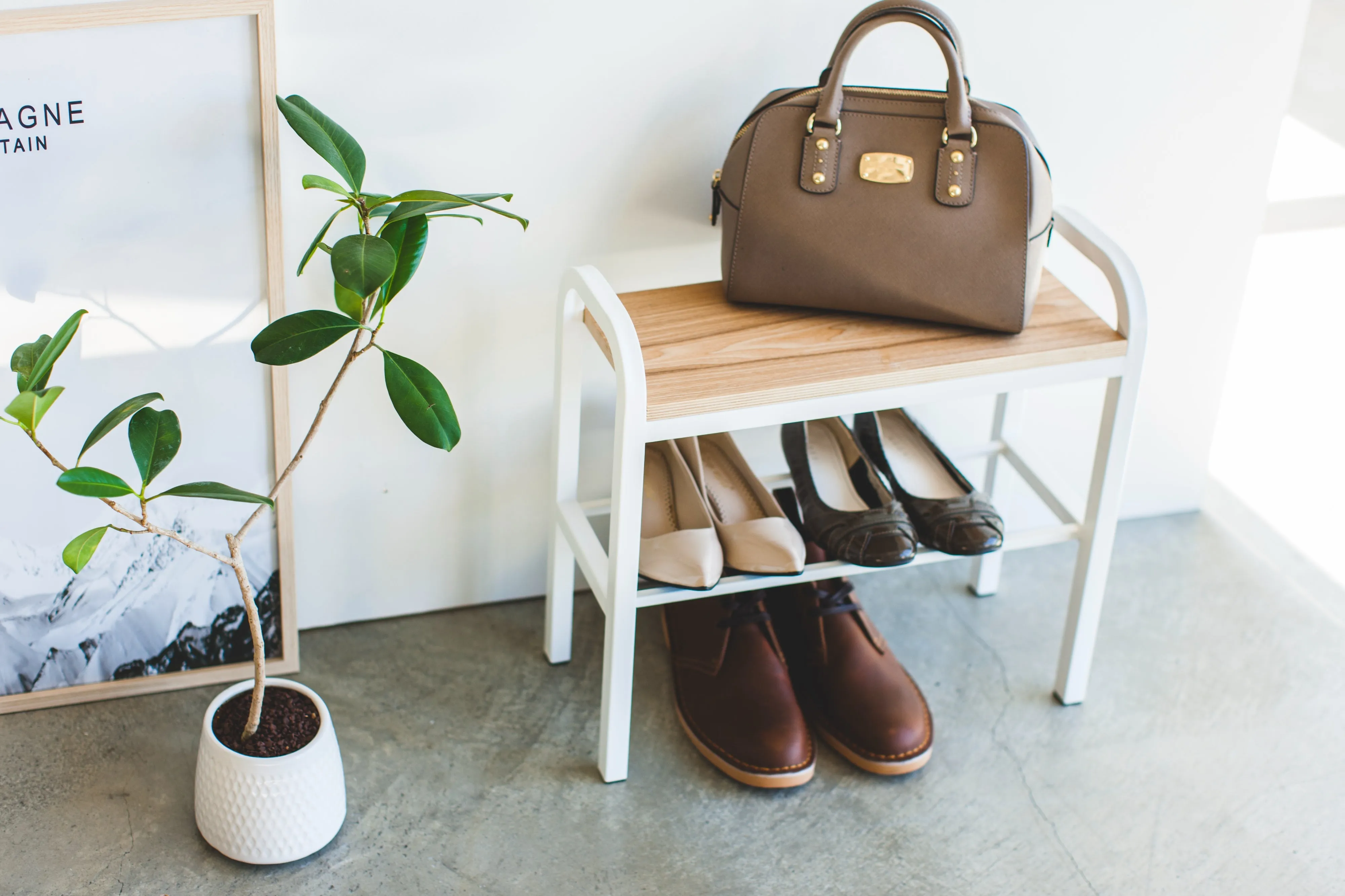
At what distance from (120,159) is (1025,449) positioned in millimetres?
1338

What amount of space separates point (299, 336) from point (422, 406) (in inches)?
5.8

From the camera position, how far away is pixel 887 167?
146 centimetres

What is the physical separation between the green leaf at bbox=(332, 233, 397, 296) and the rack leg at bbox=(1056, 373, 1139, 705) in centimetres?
92

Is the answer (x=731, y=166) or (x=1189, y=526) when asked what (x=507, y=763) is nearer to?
(x=731, y=166)

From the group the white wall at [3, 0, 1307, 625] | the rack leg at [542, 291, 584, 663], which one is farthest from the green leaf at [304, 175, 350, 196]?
the rack leg at [542, 291, 584, 663]

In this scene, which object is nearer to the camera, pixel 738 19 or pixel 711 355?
pixel 711 355

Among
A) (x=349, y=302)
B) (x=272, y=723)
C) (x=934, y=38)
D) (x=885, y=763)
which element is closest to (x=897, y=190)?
(x=934, y=38)

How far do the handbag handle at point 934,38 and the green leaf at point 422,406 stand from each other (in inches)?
21.6

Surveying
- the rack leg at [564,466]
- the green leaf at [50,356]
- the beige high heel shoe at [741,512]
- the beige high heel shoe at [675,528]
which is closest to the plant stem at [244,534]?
the green leaf at [50,356]

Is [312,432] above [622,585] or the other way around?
above

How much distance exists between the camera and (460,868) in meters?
1.53

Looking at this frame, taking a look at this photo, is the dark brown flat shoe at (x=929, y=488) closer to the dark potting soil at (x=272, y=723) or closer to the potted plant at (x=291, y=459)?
the potted plant at (x=291, y=459)

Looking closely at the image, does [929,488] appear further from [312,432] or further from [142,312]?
[142,312]

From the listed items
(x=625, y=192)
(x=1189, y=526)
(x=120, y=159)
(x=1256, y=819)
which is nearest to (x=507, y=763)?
(x=625, y=192)
